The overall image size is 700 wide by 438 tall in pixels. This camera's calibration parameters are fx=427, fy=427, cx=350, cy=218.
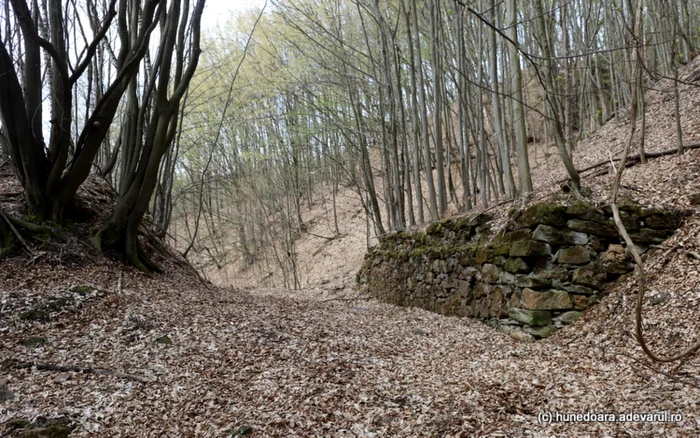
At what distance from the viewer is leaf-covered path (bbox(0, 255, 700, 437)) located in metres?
2.56

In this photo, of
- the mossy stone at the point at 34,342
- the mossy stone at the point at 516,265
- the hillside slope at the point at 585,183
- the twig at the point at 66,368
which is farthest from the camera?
the hillside slope at the point at 585,183

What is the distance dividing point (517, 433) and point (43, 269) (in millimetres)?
4868

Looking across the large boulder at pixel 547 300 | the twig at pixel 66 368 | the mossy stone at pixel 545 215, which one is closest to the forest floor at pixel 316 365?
the twig at pixel 66 368

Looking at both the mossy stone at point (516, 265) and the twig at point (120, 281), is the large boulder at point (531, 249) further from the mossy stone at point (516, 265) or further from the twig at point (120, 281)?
the twig at point (120, 281)

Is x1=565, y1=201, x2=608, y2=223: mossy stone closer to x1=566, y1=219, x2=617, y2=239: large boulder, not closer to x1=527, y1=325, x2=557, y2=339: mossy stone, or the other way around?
x1=566, y1=219, x2=617, y2=239: large boulder

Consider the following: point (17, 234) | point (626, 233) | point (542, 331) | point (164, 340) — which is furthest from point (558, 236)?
point (17, 234)

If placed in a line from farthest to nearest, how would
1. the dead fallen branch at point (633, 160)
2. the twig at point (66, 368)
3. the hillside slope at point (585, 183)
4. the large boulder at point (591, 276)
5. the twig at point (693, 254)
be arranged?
the dead fallen branch at point (633, 160) → the hillside slope at point (585, 183) → the large boulder at point (591, 276) → the twig at point (693, 254) → the twig at point (66, 368)

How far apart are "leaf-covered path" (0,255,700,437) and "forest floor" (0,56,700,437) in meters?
0.01

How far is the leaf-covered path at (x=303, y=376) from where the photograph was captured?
2564mm

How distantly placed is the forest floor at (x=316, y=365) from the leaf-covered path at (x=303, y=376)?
13 millimetres

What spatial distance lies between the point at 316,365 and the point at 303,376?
0.25 meters

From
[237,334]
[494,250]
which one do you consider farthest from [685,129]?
[237,334]

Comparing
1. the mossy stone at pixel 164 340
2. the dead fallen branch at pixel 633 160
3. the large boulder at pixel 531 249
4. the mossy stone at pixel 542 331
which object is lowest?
the mossy stone at pixel 542 331

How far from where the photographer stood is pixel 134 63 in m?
5.14
